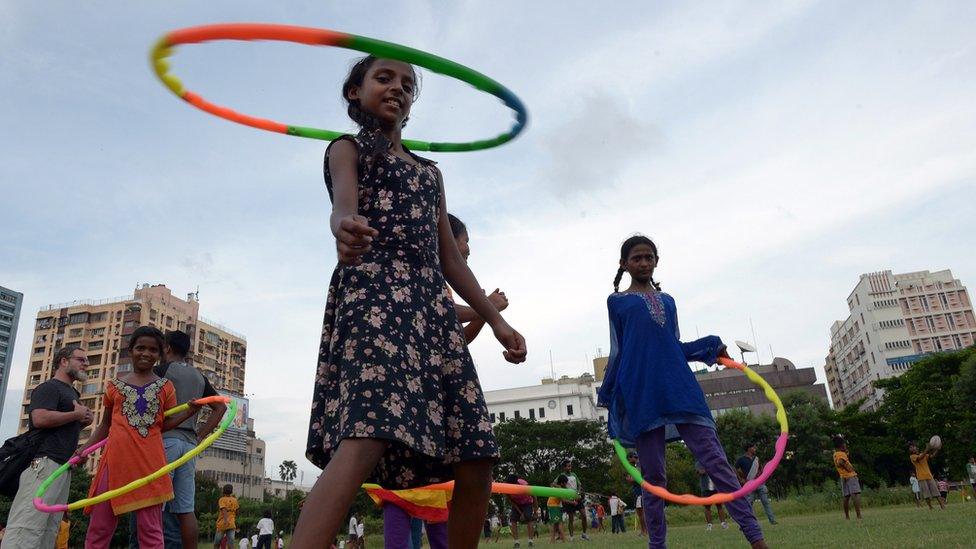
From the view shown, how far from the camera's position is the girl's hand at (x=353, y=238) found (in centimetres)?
226

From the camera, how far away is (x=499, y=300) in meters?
3.70

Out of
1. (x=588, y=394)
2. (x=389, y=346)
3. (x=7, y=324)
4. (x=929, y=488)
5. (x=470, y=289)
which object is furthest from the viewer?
(x=7, y=324)

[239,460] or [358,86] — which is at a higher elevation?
[239,460]

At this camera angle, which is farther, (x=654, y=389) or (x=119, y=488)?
(x=654, y=389)

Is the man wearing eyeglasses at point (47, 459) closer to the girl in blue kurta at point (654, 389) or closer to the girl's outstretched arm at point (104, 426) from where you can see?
the girl's outstretched arm at point (104, 426)

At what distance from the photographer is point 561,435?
69062 mm

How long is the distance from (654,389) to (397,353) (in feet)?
10.1

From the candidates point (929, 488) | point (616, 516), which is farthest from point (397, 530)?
point (616, 516)

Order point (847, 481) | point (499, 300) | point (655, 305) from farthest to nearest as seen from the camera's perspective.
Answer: point (847, 481) → point (655, 305) → point (499, 300)

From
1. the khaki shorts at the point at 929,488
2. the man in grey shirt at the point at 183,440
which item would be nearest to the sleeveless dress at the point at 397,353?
the man in grey shirt at the point at 183,440

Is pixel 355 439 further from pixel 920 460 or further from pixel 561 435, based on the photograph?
pixel 561 435

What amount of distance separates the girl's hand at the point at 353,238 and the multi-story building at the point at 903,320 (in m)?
118

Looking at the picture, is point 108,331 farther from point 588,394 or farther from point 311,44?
point 311,44

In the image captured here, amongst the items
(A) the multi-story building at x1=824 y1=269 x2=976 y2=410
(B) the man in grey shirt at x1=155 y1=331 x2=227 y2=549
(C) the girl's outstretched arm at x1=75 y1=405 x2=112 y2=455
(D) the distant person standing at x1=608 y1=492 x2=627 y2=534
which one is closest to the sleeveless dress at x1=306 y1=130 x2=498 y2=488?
(C) the girl's outstretched arm at x1=75 y1=405 x2=112 y2=455
